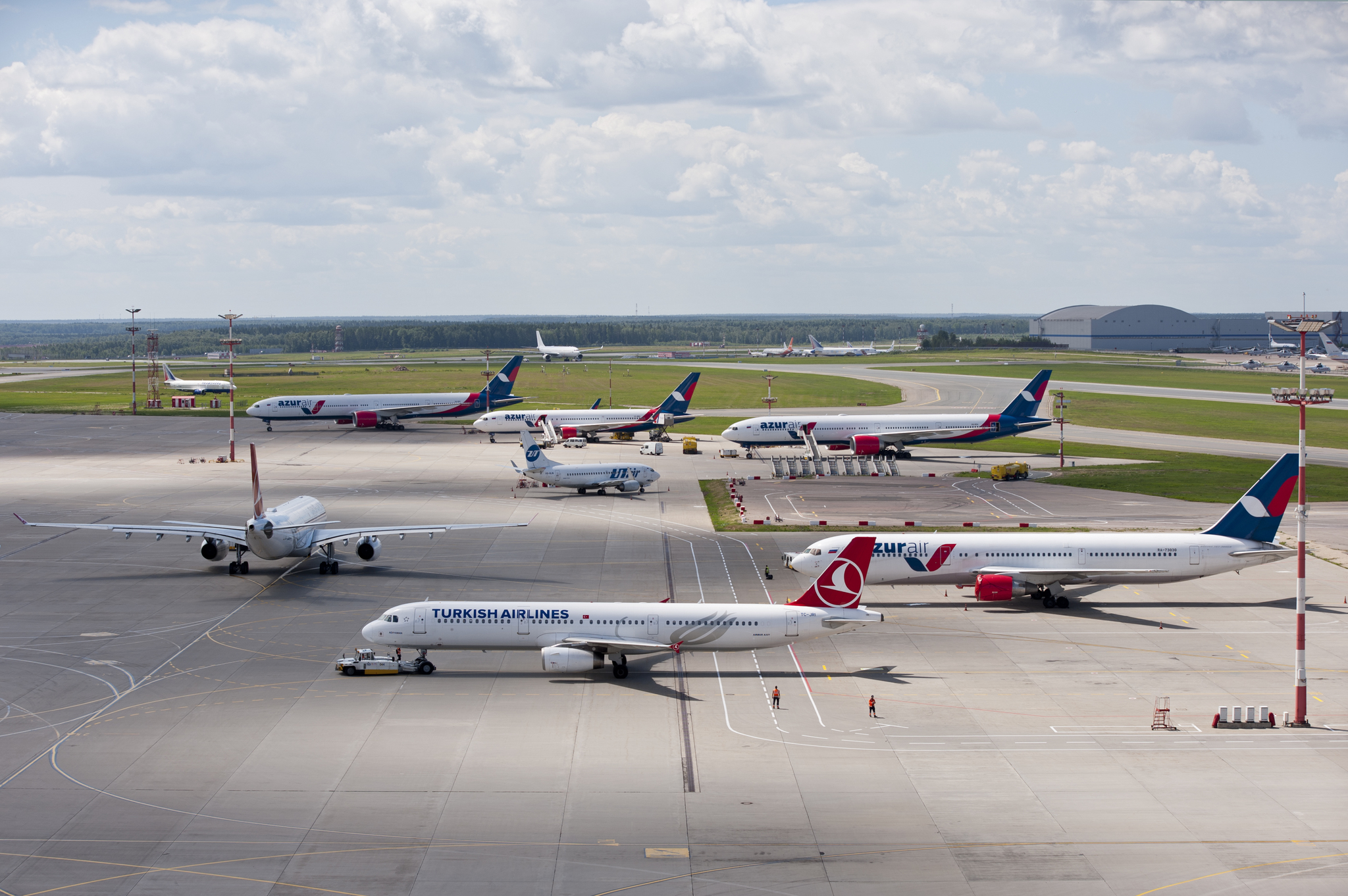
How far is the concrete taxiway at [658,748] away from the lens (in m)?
33.8

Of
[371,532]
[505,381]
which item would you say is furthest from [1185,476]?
[505,381]

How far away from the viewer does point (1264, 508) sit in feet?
217

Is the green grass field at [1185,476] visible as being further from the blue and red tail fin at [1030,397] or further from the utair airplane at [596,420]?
the utair airplane at [596,420]

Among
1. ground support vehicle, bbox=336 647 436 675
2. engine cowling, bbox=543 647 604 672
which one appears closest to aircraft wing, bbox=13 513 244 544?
ground support vehicle, bbox=336 647 436 675

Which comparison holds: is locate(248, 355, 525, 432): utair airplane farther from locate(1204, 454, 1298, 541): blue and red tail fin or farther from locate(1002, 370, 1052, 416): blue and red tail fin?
locate(1204, 454, 1298, 541): blue and red tail fin

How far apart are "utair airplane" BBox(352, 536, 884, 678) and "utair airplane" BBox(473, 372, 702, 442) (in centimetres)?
9473

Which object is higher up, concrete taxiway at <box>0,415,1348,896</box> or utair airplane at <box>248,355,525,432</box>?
utair airplane at <box>248,355,525,432</box>

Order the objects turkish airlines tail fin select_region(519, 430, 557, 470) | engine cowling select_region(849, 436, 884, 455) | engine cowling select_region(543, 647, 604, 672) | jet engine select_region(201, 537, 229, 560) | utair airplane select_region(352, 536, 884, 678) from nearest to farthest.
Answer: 1. engine cowling select_region(543, 647, 604, 672)
2. utair airplane select_region(352, 536, 884, 678)
3. jet engine select_region(201, 537, 229, 560)
4. turkish airlines tail fin select_region(519, 430, 557, 470)
5. engine cowling select_region(849, 436, 884, 455)

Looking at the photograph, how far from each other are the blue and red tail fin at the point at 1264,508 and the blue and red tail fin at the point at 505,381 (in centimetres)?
11673

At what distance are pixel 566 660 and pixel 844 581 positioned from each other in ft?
43.8

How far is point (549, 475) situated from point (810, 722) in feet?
209

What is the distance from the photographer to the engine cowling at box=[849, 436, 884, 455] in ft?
420

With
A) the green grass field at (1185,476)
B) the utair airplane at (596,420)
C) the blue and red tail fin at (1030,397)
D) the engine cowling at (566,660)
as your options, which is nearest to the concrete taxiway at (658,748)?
the engine cowling at (566,660)

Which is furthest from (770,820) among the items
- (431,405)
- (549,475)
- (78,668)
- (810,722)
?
(431,405)
